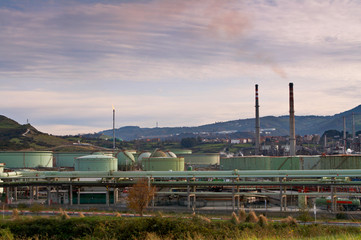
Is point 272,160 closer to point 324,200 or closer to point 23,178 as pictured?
point 324,200

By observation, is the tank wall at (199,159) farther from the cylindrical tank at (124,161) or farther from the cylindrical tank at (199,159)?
the cylindrical tank at (124,161)

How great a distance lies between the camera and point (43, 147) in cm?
15512

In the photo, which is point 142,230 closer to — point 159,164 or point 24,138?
point 159,164

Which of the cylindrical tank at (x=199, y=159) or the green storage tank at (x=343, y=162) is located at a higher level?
the green storage tank at (x=343, y=162)

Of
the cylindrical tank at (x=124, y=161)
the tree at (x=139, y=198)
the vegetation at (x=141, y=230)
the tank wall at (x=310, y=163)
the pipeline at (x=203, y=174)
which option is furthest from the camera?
the cylindrical tank at (x=124, y=161)

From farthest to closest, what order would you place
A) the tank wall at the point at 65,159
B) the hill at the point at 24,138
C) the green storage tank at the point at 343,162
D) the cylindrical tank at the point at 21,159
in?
the hill at the point at 24,138
the tank wall at the point at 65,159
the cylindrical tank at the point at 21,159
the green storage tank at the point at 343,162

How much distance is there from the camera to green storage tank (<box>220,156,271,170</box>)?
8400 centimetres

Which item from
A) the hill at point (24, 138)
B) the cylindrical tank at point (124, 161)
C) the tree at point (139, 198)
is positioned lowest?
the tree at point (139, 198)

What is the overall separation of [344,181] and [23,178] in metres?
42.4

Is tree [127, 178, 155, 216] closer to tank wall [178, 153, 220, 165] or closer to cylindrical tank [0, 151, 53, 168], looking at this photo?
cylindrical tank [0, 151, 53, 168]

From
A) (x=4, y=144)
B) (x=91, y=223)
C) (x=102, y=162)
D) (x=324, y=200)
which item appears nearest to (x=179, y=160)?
(x=102, y=162)

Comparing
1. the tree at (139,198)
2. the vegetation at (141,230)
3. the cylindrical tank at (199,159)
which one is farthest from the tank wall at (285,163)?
the cylindrical tank at (199,159)

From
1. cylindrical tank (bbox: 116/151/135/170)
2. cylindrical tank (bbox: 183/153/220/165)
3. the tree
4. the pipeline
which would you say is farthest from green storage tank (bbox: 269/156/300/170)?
cylindrical tank (bbox: 183/153/220/165)

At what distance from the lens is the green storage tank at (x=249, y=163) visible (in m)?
84.0
